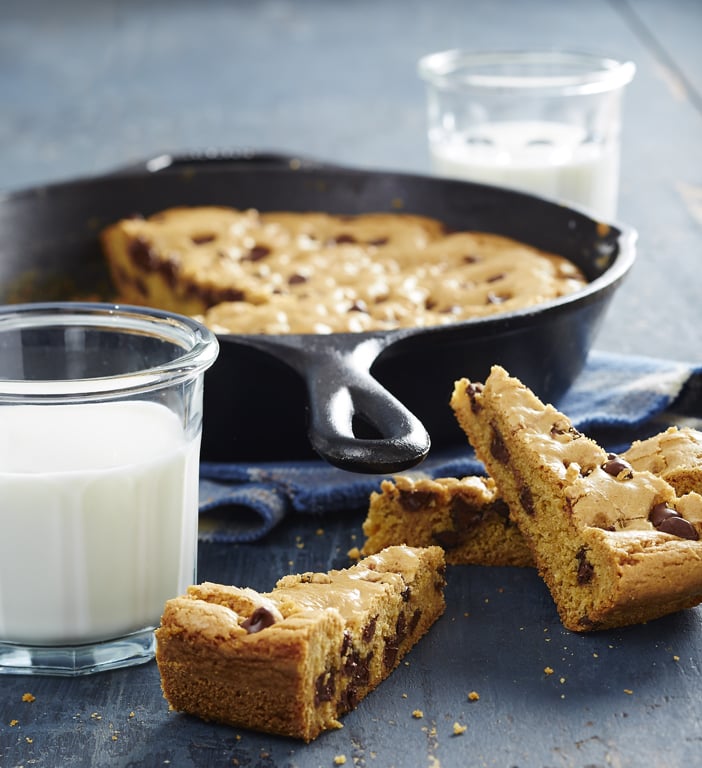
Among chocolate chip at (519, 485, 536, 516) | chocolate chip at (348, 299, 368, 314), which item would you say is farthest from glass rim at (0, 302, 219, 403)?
chocolate chip at (348, 299, 368, 314)

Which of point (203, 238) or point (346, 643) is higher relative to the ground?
point (346, 643)

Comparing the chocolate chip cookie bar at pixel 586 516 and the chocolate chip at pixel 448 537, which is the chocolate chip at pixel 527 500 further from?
the chocolate chip at pixel 448 537

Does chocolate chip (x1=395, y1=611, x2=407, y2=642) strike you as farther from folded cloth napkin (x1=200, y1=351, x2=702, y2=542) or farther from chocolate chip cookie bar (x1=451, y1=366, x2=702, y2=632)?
folded cloth napkin (x1=200, y1=351, x2=702, y2=542)

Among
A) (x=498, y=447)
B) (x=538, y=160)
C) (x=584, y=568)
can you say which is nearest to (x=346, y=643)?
(x=584, y=568)

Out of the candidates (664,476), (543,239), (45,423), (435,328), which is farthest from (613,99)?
(45,423)

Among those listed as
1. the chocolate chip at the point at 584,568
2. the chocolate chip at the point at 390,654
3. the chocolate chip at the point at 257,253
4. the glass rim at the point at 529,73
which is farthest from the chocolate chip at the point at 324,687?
the glass rim at the point at 529,73

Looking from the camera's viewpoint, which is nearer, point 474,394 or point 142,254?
point 474,394

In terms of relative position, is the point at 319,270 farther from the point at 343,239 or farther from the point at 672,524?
the point at 672,524

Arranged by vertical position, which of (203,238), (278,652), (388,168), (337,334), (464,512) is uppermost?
(337,334)
